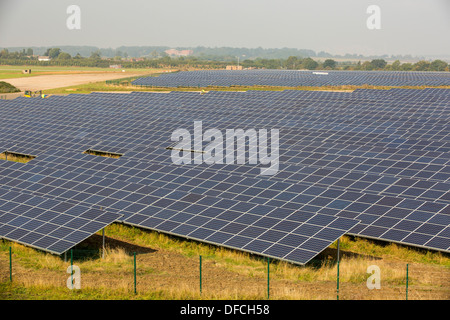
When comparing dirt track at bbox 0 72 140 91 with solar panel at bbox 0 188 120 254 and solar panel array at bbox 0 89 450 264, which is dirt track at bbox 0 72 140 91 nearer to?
solar panel array at bbox 0 89 450 264

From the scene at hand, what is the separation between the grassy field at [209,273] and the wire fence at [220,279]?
0.04 meters

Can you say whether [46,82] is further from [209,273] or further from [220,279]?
[220,279]

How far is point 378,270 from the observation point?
21.9 metres

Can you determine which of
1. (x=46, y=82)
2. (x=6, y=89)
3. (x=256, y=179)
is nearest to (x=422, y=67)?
(x=46, y=82)

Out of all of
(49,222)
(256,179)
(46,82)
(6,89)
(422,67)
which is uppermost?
(422,67)

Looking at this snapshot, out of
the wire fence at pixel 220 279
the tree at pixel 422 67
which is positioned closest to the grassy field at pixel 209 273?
the wire fence at pixel 220 279

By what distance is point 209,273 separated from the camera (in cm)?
2200

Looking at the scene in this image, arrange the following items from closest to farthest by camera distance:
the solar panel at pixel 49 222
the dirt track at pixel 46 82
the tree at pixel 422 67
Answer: the solar panel at pixel 49 222 < the dirt track at pixel 46 82 < the tree at pixel 422 67

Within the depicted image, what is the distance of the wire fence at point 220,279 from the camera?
768 inches

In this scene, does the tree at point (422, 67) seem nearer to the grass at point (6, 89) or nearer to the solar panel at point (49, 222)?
the grass at point (6, 89)

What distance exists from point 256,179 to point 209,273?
29.3ft

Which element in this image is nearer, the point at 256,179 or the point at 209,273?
the point at 209,273
